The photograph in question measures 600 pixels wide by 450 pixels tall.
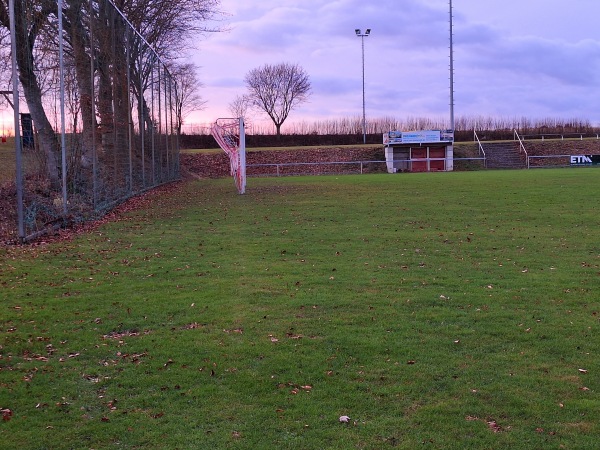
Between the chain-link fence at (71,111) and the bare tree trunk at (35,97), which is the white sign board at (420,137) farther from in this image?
the bare tree trunk at (35,97)

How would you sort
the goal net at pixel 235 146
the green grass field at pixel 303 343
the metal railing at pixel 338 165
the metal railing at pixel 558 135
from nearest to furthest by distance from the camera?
the green grass field at pixel 303 343 → the goal net at pixel 235 146 → the metal railing at pixel 338 165 → the metal railing at pixel 558 135

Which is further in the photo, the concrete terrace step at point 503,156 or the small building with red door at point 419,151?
the concrete terrace step at point 503,156

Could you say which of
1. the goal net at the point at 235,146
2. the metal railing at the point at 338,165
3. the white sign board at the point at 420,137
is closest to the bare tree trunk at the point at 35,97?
the goal net at the point at 235,146

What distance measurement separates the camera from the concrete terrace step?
174 feet

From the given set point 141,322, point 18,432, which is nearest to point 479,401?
point 18,432

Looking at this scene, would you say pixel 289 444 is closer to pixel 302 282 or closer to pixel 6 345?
pixel 6 345

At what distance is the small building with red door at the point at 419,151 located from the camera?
5144cm

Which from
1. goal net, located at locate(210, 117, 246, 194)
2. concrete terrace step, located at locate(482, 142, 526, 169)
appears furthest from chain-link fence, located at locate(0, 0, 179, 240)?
concrete terrace step, located at locate(482, 142, 526, 169)

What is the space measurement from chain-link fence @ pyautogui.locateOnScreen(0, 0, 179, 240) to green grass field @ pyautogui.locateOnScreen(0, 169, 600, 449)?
8.54 ft

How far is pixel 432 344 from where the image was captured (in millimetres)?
5996

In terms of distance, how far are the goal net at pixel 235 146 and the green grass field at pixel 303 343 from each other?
1317 centimetres

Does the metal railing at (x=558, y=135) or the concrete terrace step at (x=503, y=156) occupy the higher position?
the metal railing at (x=558, y=135)

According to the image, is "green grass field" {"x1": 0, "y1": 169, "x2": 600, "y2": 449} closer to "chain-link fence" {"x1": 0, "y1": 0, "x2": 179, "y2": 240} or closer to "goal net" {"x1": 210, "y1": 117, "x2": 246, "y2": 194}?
"chain-link fence" {"x1": 0, "y1": 0, "x2": 179, "y2": 240}

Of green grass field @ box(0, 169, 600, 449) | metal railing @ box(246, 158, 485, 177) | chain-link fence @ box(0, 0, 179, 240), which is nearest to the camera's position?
green grass field @ box(0, 169, 600, 449)
